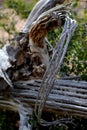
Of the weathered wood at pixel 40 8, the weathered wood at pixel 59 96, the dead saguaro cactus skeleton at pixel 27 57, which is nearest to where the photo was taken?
the weathered wood at pixel 59 96

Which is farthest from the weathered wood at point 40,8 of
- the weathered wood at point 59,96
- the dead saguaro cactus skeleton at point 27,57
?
the weathered wood at point 59,96

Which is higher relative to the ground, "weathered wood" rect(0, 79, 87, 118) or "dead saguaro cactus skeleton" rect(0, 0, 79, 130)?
"dead saguaro cactus skeleton" rect(0, 0, 79, 130)

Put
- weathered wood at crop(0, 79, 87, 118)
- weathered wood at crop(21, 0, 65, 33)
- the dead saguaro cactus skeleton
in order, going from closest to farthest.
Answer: weathered wood at crop(0, 79, 87, 118)
the dead saguaro cactus skeleton
weathered wood at crop(21, 0, 65, 33)

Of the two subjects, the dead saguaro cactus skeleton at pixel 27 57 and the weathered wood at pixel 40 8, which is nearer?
the dead saguaro cactus skeleton at pixel 27 57

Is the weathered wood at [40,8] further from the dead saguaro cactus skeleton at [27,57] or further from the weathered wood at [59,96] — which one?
the weathered wood at [59,96]

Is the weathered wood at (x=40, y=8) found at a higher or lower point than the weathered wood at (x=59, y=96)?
higher

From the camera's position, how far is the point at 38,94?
128 inches

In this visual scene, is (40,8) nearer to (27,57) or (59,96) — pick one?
(27,57)

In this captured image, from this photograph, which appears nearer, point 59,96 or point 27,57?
point 59,96

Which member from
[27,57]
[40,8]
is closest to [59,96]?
[27,57]

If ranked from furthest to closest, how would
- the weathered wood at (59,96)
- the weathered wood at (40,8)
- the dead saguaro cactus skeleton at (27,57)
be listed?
the weathered wood at (40,8) → the dead saguaro cactus skeleton at (27,57) → the weathered wood at (59,96)

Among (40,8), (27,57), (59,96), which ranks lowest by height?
(59,96)

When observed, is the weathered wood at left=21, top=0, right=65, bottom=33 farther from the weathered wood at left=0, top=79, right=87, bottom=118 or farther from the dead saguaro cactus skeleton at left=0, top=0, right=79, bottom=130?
the weathered wood at left=0, top=79, right=87, bottom=118

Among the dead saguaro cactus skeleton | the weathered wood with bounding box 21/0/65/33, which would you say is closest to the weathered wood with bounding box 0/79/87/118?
the dead saguaro cactus skeleton
